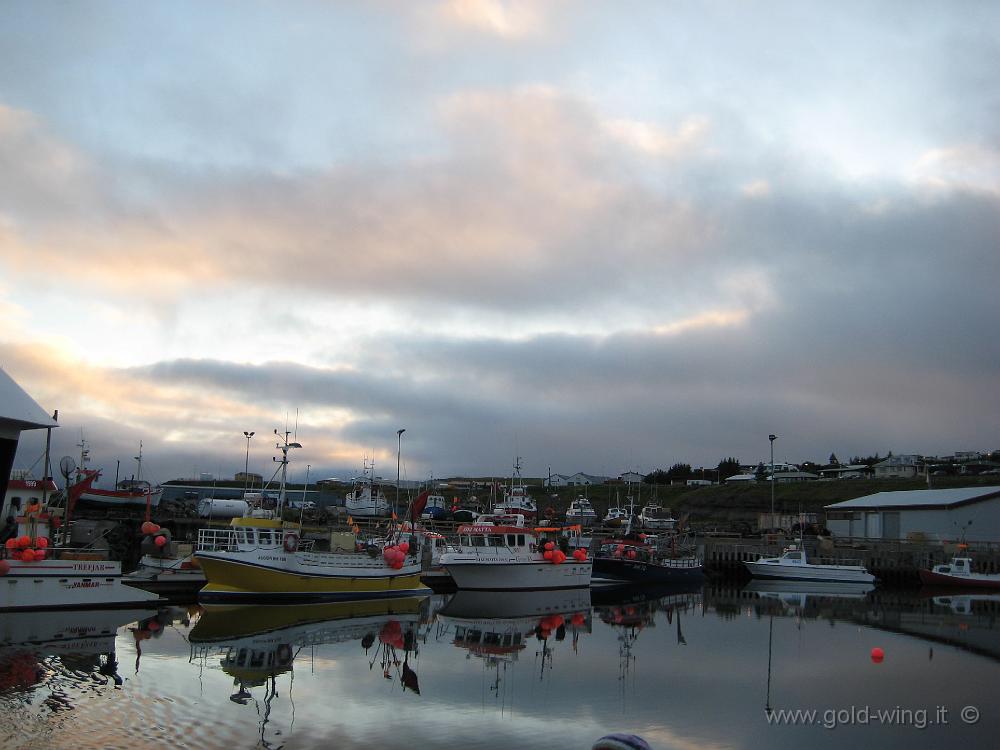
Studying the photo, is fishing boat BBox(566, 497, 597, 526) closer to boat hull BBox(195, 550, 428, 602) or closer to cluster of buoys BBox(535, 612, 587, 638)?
boat hull BBox(195, 550, 428, 602)

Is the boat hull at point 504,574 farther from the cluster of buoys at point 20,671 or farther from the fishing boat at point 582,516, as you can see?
the fishing boat at point 582,516

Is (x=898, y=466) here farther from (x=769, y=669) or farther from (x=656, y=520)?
(x=769, y=669)

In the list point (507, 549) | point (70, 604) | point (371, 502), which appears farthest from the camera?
point (371, 502)

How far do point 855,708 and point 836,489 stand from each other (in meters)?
80.1

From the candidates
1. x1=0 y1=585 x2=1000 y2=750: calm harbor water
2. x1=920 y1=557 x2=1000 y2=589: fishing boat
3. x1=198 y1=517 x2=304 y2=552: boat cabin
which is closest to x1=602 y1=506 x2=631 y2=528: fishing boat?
x1=920 y1=557 x2=1000 y2=589: fishing boat

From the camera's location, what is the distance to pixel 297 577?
112 ft

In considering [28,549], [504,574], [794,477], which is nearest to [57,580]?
[28,549]

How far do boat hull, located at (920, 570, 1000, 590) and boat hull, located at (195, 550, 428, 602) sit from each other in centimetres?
3405

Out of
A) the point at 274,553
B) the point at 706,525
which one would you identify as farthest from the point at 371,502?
the point at 274,553

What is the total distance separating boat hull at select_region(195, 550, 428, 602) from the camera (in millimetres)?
32594

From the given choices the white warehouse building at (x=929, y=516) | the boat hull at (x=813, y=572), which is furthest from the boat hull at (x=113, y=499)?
the white warehouse building at (x=929, y=516)

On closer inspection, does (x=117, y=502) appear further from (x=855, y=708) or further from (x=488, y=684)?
(x=855, y=708)

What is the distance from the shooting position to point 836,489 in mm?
93875

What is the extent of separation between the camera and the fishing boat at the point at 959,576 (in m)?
49.9
